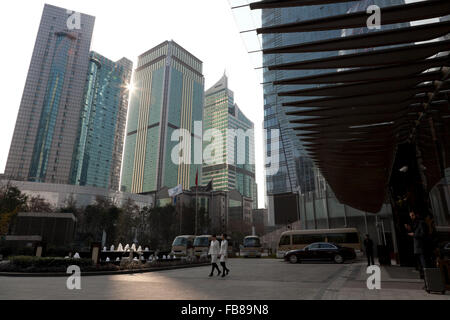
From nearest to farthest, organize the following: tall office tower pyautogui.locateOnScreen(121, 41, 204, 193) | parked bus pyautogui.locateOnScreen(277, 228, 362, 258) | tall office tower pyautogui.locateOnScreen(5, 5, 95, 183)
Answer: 1. parked bus pyautogui.locateOnScreen(277, 228, 362, 258)
2. tall office tower pyautogui.locateOnScreen(5, 5, 95, 183)
3. tall office tower pyautogui.locateOnScreen(121, 41, 204, 193)

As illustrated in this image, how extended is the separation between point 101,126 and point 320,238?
132054 mm

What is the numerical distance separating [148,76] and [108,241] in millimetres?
140607

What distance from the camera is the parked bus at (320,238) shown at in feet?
77.8

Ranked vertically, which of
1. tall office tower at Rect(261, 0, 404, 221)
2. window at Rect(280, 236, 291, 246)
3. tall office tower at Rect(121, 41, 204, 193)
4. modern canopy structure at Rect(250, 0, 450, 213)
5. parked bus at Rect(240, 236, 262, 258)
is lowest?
parked bus at Rect(240, 236, 262, 258)

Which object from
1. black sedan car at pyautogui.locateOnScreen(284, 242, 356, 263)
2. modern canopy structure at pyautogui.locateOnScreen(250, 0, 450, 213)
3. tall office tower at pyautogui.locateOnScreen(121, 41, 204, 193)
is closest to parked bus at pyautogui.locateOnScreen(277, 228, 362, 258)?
black sedan car at pyautogui.locateOnScreen(284, 242, 356, 263)

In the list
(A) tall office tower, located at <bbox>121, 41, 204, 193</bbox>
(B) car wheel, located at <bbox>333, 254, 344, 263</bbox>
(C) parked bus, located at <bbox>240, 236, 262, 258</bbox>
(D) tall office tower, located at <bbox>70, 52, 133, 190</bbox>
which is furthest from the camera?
(A) tall office tower, located at <bbox>121, 41, 204, 193</bbox>

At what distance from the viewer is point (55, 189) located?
8931 cm

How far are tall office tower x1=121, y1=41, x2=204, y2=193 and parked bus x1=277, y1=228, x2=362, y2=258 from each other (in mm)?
122785

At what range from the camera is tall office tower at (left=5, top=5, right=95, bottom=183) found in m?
109

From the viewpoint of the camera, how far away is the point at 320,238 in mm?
25047

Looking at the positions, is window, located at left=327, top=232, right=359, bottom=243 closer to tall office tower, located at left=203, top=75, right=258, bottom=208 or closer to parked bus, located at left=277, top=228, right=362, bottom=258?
parked bus, located at left=277, top=228, right=362, bottom=258

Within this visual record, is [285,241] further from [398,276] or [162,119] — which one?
[162,119]
